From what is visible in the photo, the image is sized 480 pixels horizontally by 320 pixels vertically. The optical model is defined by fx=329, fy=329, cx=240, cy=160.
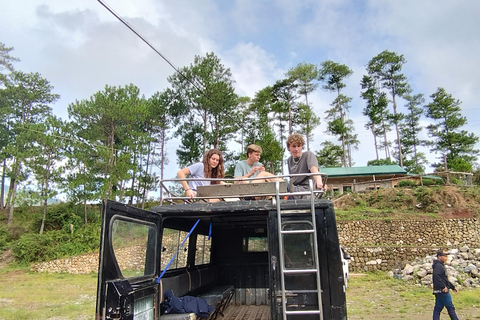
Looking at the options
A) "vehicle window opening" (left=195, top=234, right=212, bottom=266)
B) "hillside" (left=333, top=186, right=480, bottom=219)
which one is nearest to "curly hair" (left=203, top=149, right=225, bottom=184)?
"vehicle window opening" (left=195, top=234, right=212, bottom=266)

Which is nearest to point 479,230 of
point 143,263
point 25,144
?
point 143,263

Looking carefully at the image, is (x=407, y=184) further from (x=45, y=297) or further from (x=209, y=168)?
(x=209, y=168)

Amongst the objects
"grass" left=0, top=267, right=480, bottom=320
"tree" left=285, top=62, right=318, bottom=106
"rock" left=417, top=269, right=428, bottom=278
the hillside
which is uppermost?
"tree" left=285, top=62, right=318, bottom=106

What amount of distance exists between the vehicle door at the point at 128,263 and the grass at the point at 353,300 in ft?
22.6

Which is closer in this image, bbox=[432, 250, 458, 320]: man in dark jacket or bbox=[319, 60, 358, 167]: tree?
bbox=[432, 250, 458, 320]: man in dark jacket

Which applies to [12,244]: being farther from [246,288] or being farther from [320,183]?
[320,183]

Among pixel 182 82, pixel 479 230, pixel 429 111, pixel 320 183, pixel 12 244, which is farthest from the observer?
pixel 429 111

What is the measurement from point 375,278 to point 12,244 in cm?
2482

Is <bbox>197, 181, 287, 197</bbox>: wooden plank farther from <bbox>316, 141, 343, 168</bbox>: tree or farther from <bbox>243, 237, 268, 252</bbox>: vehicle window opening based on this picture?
<bbox>316, 141, 343, 168</bbox>: tree

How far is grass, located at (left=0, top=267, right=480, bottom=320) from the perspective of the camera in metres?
9.26

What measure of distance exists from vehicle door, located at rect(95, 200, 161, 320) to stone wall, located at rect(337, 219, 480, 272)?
58.4ft

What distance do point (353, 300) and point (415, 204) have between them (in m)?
16.5

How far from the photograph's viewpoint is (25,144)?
93.7 feet

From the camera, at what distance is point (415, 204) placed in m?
24.6
